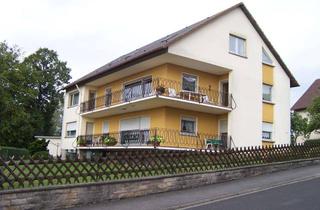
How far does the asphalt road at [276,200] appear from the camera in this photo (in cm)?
1186

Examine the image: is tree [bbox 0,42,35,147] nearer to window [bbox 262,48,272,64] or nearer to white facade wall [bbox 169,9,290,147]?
white facade wall [bbox 169,9,290,147]

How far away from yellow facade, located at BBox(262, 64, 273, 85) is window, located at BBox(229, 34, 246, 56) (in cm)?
225

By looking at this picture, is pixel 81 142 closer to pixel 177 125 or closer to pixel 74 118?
pixel 74 118

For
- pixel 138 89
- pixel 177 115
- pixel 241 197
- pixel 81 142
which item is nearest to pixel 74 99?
pixel 81 142

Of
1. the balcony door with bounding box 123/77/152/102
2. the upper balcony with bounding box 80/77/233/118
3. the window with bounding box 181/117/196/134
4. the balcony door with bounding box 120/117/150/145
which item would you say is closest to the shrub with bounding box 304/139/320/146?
the upper balcony with bounding box 80/77/233/118

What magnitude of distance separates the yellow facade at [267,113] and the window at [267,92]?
1.56 ft

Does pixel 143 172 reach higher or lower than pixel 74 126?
lower

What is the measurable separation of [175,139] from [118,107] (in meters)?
4.95

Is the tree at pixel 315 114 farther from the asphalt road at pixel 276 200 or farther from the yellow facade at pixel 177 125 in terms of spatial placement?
the asphalt road at pixel 276 200

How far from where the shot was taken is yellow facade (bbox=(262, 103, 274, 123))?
29172 millimetres

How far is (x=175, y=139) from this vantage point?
82.8 ft

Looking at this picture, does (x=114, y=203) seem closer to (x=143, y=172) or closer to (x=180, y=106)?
(x=143, y=172)

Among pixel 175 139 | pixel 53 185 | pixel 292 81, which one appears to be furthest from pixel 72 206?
pixel 292 81

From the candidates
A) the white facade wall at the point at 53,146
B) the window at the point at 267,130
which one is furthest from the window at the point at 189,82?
the white facade wall at the point at 53,146
